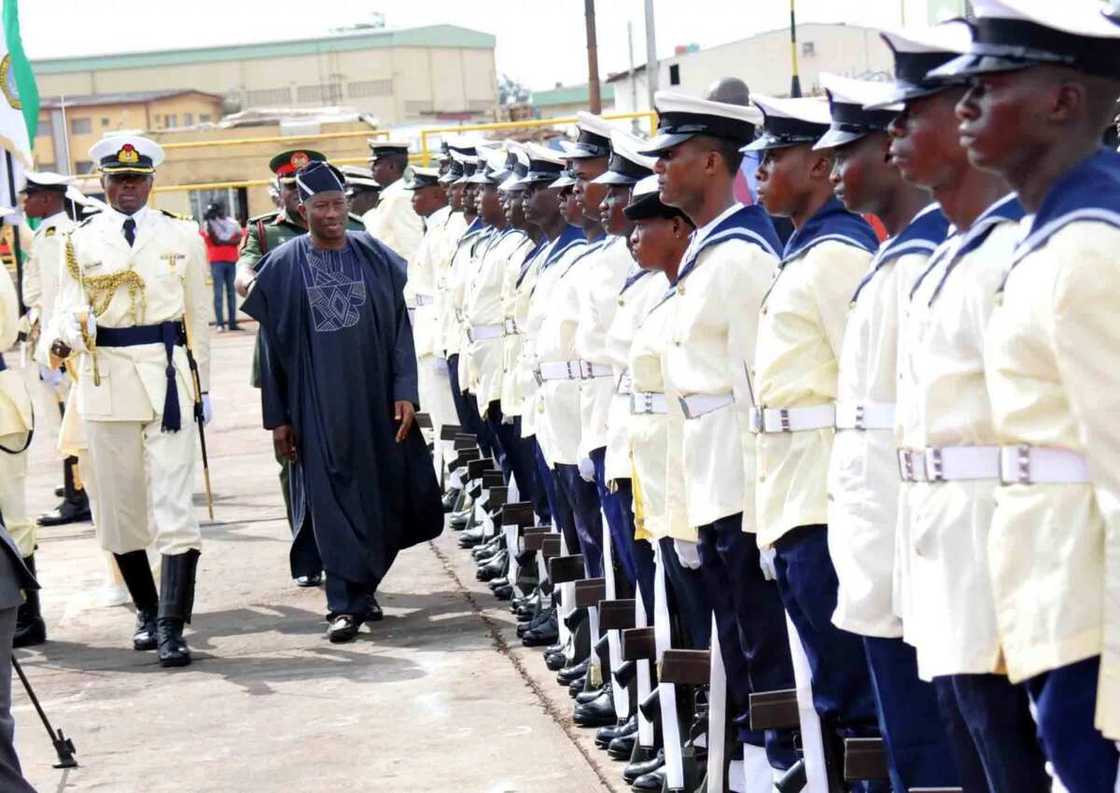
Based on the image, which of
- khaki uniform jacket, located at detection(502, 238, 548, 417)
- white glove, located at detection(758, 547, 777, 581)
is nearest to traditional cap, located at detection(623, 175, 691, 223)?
white glove, located at detection(758, 547, 777, 581)

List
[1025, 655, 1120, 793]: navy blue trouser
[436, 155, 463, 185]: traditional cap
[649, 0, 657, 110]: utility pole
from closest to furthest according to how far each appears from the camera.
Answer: [1025, 655, 1120, 793]: navy blue trouser → [436, 155, 463, 185]: traditional cap → [649, 0, 657, 110]: utility pole

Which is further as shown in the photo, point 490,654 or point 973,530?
point 490,654

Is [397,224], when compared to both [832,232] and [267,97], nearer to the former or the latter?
[832,232]

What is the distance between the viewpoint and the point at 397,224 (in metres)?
14.9

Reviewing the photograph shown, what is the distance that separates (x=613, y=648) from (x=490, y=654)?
173cm

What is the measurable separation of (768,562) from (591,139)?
2764 millimetres

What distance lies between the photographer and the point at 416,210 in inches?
557

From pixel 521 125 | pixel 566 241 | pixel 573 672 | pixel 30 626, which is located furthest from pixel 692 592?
pixel 521 125

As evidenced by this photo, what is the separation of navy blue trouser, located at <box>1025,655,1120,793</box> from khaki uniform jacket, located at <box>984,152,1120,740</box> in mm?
50

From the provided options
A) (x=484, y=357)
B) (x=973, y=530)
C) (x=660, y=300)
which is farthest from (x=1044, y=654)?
(x=484, y=357)

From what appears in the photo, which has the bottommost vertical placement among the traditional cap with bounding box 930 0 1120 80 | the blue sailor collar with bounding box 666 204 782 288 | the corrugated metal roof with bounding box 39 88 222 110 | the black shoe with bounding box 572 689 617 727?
the black shoe with bounding box 572 689 617 727

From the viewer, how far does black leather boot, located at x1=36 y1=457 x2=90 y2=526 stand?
552 inches

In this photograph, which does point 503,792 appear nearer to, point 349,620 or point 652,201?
point 652,201

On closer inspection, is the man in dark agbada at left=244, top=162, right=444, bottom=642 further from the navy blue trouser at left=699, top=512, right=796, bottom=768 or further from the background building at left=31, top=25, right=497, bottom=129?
the background building at left=31, top=25, right=497, bottom=129
